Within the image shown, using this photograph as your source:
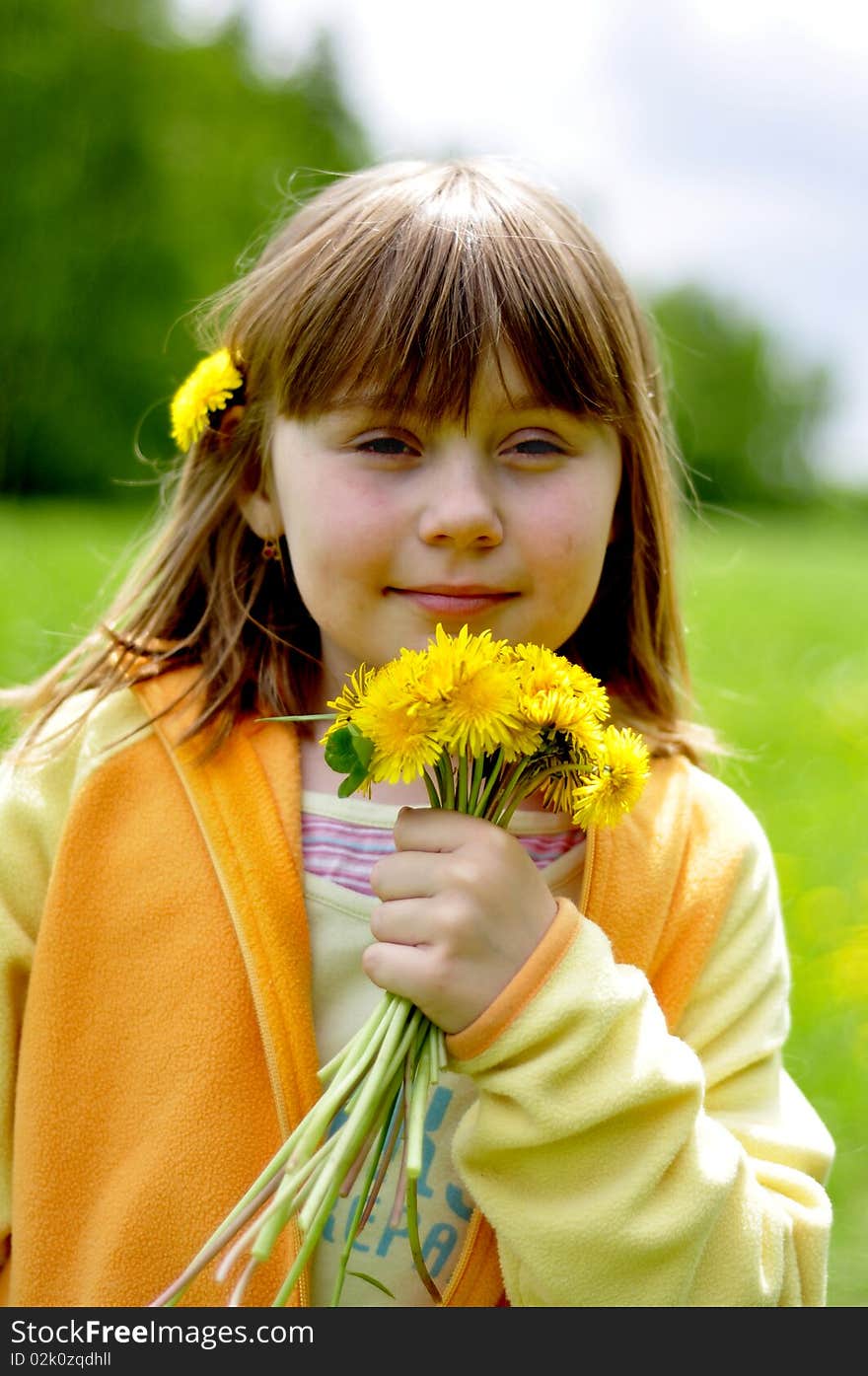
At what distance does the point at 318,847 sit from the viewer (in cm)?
193

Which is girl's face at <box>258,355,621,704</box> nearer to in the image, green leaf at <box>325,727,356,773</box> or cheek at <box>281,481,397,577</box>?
cheek at <box>281,481,397,577</box>

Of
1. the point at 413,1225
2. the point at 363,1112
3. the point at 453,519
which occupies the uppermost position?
the point at 453,519

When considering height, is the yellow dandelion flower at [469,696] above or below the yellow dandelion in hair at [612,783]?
above

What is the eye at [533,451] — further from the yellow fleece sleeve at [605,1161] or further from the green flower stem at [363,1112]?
the green flower stem at [363,1112]

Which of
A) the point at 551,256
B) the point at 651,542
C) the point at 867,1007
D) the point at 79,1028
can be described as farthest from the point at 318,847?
the point at 867,1007

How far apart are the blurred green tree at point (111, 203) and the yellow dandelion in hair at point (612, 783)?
60.2 feet

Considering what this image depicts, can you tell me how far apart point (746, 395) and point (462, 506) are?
2353 inches

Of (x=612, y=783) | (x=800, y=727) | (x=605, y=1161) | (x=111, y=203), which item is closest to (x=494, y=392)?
(x=612, y=783)

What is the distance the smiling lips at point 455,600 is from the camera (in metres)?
1.73

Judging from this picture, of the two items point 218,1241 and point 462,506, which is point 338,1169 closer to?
point 218,1241

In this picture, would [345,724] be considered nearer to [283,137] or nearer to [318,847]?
[318,847]

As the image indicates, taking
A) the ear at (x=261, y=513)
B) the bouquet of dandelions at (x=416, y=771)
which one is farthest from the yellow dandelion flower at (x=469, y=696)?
the ear at (x=261, y=513)

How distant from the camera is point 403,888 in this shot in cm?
157

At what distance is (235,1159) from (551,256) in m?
1.22
